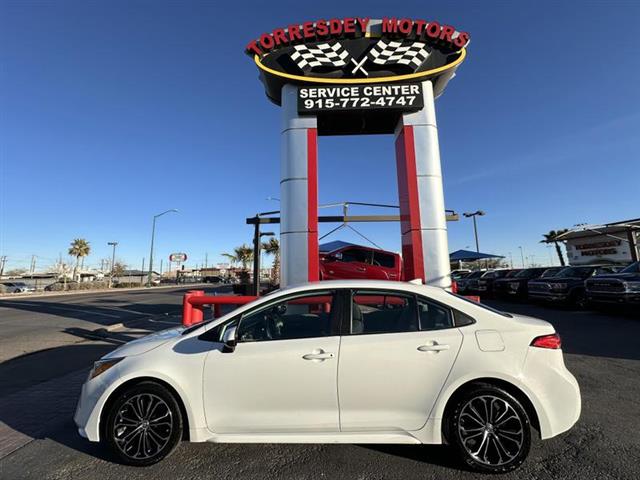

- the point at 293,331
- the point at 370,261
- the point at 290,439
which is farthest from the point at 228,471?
the point at 370,261

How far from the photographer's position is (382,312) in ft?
11.1

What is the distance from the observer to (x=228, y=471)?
2.95 meters

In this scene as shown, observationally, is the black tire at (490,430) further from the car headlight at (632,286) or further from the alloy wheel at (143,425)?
the car headlight at (632,286)

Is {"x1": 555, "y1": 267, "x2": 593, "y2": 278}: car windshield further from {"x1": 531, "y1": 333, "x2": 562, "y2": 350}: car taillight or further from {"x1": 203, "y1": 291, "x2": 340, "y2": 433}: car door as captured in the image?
{"x1": 203, "y1": 291, "x2": 340, "y2": 433}: car door

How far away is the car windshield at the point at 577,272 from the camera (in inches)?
560

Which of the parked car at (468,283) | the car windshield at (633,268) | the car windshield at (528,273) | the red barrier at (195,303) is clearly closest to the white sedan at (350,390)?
the red barrier at (195,303)

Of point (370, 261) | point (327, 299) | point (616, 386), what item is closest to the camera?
point (327, 299)

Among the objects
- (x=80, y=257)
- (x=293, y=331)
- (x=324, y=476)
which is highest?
(x=80, y=257)

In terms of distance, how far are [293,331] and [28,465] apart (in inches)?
102

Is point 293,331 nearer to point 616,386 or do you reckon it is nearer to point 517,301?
point 616,386

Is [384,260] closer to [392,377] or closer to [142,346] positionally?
[392,377]

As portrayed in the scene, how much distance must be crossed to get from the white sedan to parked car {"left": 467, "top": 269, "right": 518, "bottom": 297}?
690 inches

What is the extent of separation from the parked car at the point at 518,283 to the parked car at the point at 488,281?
56 centimetres

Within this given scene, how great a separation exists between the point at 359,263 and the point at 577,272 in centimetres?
921
